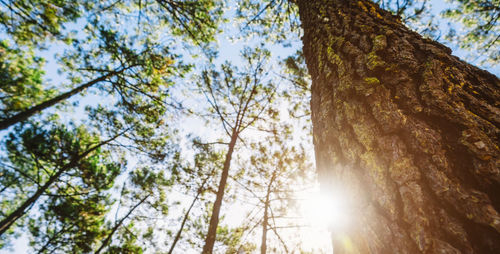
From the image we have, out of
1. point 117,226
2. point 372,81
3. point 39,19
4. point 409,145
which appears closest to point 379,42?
point 372,81

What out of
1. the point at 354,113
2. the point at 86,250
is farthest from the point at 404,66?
the point at 86,250

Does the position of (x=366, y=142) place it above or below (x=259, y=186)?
below

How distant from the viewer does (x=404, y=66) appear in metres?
0.91

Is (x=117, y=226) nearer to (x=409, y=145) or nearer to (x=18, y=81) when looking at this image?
(x=18, y=81)

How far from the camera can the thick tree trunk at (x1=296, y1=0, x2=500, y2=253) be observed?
1.66 feet

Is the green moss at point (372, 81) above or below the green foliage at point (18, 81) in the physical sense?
below

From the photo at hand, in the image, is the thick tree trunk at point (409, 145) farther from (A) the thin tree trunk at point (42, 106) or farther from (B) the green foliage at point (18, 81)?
(B) the green foliage at point (18, 81)

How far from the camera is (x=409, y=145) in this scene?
0.67 meters

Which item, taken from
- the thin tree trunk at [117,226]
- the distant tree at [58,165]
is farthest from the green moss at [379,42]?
the thin tree trunk at [117,226]

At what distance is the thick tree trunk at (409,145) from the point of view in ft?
1.66

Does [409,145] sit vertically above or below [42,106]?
below

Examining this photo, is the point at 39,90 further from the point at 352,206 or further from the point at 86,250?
the point at 86,250

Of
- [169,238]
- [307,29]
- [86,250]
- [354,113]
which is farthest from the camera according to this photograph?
[169,238]

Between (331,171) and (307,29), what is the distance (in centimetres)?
156
